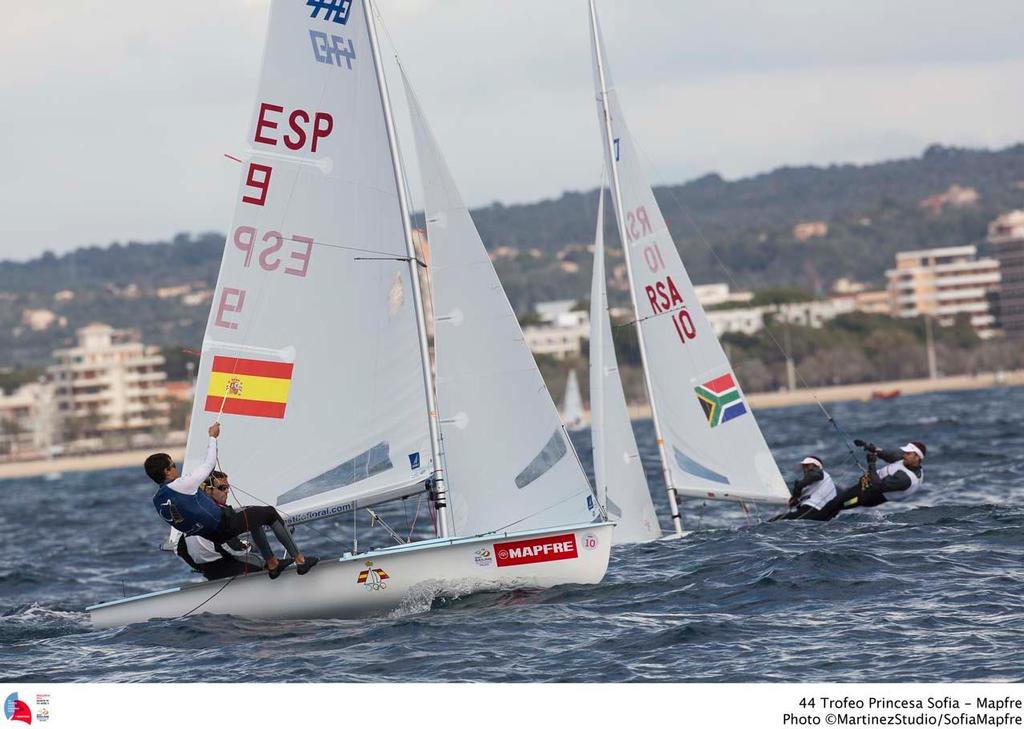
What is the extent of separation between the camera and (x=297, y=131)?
1220 centimetres

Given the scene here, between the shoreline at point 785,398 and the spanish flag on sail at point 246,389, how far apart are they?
281 ft

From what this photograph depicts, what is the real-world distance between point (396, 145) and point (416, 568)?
3.22m

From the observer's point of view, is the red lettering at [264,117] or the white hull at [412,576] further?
the red lettering at [264,117]

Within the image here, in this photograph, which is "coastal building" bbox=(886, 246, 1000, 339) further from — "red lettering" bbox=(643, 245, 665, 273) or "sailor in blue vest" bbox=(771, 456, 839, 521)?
"red lettering" bbox=(643, 245, 665, 273)

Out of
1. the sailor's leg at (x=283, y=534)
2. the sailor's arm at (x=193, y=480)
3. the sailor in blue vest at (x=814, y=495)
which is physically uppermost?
the sailor's arm at (x=193, y=480)

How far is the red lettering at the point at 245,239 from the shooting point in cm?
1220

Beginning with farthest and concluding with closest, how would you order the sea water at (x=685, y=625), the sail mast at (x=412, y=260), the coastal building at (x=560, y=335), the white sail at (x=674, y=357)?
1. the coastal building at (x=560, y=335)
2. the white sail at (x=674, y=357)
3. the sail mast at (x=412, y=260)
4. the sea water at (x=685, y=625)

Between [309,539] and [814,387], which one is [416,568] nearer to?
[309,539]

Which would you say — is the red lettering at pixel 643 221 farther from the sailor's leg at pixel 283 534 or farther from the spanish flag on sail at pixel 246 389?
the sailor's leg at pixel 283 534

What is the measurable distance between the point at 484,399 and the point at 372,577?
66.8 inches

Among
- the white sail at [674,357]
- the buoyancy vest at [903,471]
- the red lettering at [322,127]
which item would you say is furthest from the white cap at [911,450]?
the red lettering at [322,127]
